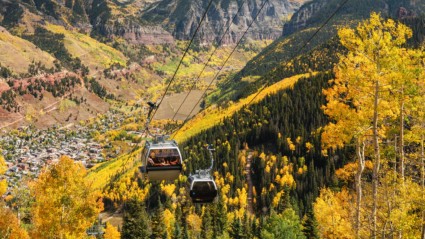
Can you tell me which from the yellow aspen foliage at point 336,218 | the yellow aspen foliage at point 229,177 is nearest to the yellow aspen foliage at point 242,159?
the yellow aspen foliage at point 229,177

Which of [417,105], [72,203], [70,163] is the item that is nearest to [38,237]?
[72,203]

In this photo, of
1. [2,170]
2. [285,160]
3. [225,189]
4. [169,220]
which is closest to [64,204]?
[2,170]

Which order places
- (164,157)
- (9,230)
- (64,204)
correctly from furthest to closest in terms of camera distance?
(9,230), (64,204), (164,157)

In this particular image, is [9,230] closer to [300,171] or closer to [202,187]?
[202,187]

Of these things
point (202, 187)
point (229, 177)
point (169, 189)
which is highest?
point (202, 187)

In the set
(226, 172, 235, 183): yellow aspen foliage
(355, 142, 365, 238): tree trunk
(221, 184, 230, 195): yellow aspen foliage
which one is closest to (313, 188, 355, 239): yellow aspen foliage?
(355, 142, 365, 238): tree trunk

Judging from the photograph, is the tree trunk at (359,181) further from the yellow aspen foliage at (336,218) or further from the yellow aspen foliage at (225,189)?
the yellow aspen foliage at (225,189)
